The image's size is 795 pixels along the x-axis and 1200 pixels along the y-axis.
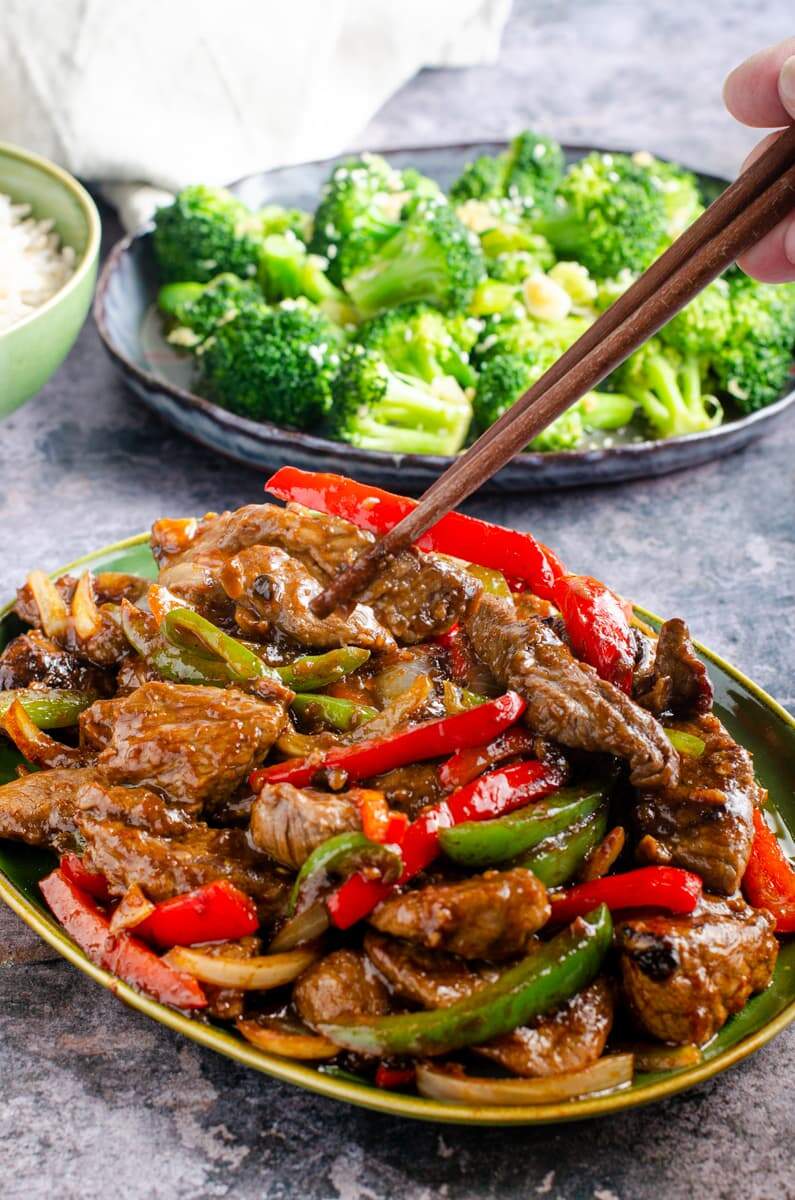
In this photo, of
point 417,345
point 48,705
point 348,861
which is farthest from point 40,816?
point 417,345

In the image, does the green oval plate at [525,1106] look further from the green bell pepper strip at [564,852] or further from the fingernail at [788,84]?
the fingernail at [788,84]

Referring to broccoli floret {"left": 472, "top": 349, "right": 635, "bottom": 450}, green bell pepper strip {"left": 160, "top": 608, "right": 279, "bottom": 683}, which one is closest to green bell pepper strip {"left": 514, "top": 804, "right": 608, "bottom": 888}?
green bell pepper strip {"left": 160, "top": 608, "right": 279, "bottom": 683}

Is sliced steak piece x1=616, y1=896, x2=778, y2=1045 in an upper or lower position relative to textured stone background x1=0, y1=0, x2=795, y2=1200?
upper

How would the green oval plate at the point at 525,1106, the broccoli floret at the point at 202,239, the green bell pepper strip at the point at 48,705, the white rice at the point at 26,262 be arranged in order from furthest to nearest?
the broccoli floret at the point at 202,239
the white rice at the point at 26,262
the green bell pepper strip at the point at 48,705
the green oval plate at the point at 525,1106

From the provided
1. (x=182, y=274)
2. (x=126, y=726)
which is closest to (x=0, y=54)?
(x=182, y=274)

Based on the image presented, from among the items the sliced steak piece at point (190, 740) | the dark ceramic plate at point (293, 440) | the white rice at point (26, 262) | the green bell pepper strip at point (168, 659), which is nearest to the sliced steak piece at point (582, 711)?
the sliced steak piece at point (190, 740)

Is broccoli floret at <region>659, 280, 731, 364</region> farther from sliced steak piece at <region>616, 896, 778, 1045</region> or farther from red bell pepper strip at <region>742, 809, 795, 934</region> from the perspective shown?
sliced steak piece at <region>616, 896, 778, 1045</region>

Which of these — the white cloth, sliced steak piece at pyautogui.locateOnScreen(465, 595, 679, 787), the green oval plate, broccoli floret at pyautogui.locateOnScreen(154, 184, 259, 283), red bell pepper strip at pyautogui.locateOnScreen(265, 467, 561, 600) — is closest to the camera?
the green oval plate
